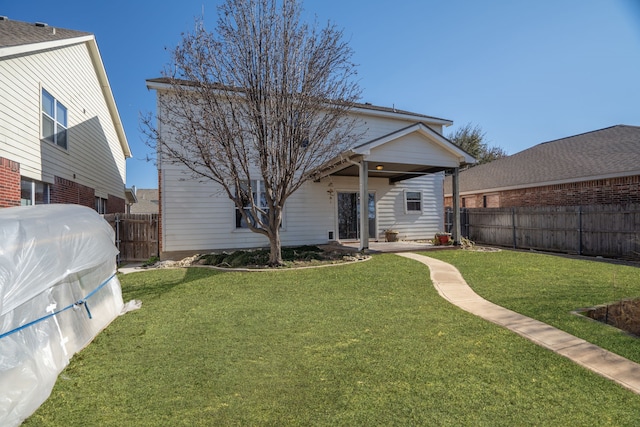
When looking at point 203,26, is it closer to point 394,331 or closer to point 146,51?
point 146,51

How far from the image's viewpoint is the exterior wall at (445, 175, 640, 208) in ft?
40.1

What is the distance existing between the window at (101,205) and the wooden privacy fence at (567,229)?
17.4 m

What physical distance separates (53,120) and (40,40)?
221cm

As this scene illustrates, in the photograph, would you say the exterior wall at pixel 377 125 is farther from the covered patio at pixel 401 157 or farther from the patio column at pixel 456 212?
the patio column at pixel 456 212

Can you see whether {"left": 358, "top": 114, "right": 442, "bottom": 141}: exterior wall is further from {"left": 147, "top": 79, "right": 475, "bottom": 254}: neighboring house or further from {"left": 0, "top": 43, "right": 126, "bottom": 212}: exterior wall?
{"left": 0, "top": 43, "right": 126, "bottom": 212}: exterior wall

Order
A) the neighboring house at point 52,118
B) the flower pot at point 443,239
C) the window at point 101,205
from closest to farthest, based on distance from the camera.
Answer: the neighboring house at point 52,118
the flower pot at point 443,239
the window at point 101,205

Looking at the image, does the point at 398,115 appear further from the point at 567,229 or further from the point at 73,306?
the point at 73,306

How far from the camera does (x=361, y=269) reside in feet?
26.6

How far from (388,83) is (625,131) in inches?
473

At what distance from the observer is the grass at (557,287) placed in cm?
397

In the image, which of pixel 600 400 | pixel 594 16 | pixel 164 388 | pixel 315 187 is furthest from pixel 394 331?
pixel 315 187

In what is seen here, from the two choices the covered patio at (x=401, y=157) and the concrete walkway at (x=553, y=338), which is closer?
the concrete walkway at (x=553, y=338)

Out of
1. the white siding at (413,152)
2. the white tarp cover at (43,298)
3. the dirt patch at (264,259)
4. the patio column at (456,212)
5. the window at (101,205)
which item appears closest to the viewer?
the white tarp cover at (43,298)

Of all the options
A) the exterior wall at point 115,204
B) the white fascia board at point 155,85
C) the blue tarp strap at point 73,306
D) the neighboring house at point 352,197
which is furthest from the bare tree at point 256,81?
the exterior wall at point 115,204
